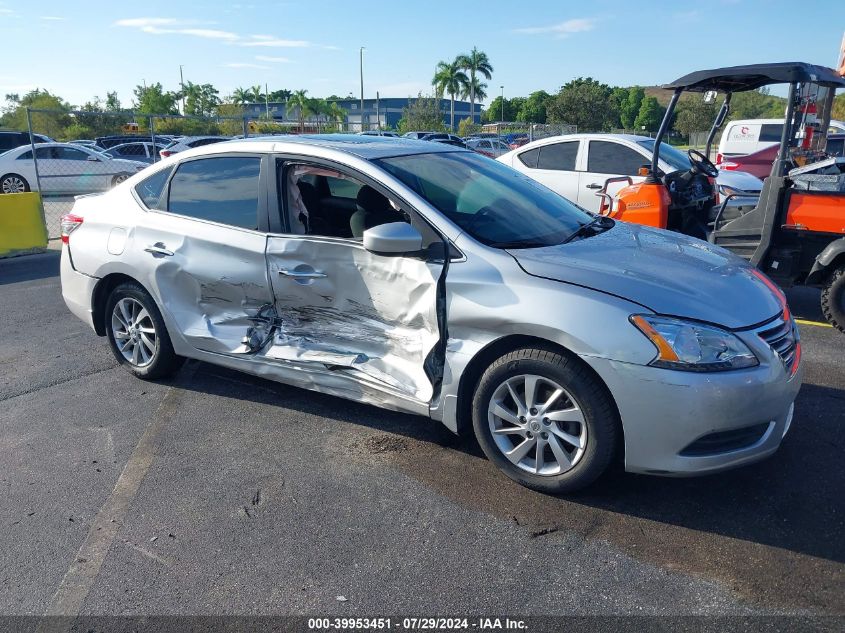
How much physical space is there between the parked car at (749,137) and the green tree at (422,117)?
94.3ft

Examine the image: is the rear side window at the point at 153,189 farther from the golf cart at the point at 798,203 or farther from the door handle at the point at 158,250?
the golf cart at the point at 798,203

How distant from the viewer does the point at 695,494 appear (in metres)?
3.43

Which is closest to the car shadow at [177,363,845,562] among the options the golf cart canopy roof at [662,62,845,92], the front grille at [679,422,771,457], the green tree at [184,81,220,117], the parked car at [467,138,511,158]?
the front grille at [679,422,771,457]

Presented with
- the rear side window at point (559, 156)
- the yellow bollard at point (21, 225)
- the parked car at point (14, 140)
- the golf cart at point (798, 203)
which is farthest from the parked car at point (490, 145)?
the golf cart at point (798, 203)

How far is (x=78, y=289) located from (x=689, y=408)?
4300mm

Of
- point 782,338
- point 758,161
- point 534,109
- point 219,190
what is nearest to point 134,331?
point 219,190

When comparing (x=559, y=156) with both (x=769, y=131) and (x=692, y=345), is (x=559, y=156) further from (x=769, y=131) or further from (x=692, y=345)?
(x=769, y=131)

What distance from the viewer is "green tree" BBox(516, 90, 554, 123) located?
267 ft

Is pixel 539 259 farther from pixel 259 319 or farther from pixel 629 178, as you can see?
pixel 629 178

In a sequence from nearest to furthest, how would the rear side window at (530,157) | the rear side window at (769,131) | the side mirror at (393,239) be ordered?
the side mirror at (393,239) < the rear side window at (530,157) < the rear side window at (769,131)

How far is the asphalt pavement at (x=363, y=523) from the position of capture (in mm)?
2750

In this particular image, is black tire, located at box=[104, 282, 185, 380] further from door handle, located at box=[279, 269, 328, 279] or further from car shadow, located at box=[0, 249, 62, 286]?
car shadow, located at box=[0, 249, 62, 286]

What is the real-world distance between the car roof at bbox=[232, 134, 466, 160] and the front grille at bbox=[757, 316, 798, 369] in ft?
7.30

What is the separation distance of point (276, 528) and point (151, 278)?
2.22m
